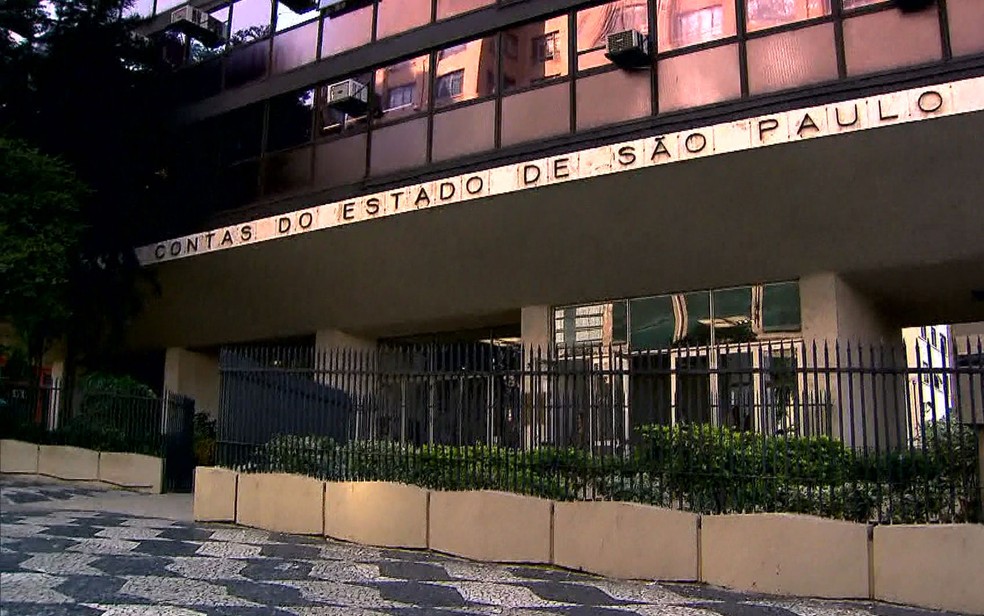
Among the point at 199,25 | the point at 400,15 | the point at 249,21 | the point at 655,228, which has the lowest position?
the point at 655,228

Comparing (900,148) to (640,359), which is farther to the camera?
(900,148)

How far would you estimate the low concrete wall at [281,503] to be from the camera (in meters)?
9.86

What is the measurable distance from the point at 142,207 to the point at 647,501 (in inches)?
533

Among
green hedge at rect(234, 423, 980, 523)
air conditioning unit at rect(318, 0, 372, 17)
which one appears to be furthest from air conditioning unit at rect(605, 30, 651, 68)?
green hedge at rect(234, 423, 980, 523)

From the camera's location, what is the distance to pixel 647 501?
8.04 m

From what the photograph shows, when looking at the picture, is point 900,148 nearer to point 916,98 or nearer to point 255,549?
point 916,98

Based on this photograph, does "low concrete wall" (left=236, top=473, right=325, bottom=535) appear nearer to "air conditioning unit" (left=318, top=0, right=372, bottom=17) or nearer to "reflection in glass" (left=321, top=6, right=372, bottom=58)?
"reflection in glass" (left=321, top=6, right=372, bottom=58)

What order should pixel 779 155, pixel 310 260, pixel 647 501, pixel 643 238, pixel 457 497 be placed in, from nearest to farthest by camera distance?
1. pixel 647 501
2. pixel 457 497
3. pixel 779 155
4. pixel 643 238
5. pixel 310 260

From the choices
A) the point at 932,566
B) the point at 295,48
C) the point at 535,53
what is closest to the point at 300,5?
the point at 295,48

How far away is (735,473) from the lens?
766cm

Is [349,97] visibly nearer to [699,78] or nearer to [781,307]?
[699,78]

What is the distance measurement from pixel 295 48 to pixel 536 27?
531cm

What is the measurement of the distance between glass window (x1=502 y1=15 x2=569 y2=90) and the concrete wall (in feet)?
29.2

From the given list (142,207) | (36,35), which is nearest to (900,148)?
(142,207)
